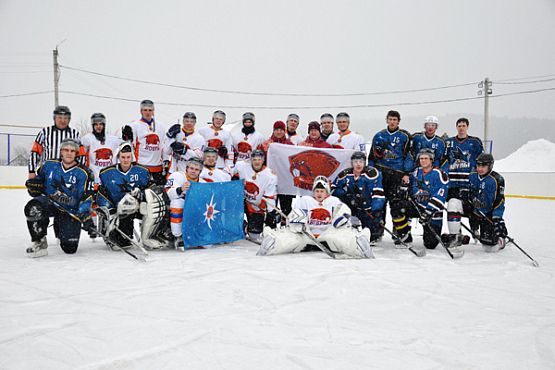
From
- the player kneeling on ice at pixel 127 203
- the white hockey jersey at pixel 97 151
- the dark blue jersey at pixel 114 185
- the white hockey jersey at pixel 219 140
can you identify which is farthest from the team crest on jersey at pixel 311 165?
the white hockey jersey at pixel 97 151

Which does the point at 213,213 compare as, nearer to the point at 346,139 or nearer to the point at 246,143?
the point at 246,143

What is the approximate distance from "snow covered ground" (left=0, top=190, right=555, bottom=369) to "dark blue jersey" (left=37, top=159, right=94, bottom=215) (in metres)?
0.45

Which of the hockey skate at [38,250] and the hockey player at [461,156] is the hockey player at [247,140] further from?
the hockey skate at [38,250]

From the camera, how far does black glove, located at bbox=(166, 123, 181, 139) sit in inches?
201

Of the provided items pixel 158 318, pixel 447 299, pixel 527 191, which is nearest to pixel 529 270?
pixel 447 299

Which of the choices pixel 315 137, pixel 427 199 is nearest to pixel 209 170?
pixel 315 137

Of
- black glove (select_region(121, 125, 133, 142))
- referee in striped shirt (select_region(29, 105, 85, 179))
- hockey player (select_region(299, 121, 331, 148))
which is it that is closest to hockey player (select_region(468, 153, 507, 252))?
hockey player (select_region(299, 121, 331, 148))

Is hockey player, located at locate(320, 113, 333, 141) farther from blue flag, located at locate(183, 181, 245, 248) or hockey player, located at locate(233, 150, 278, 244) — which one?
blue flag, located at locate(183, 181, 245, 248)

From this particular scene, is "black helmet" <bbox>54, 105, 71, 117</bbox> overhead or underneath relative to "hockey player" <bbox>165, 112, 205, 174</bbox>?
overhead

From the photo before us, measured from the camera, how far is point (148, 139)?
16.5 ft

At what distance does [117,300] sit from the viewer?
254 centimetres

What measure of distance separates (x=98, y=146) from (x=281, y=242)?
2242mm

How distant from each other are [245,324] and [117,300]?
0.82 metres

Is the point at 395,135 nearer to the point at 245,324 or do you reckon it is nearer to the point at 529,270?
the point at 529,270
